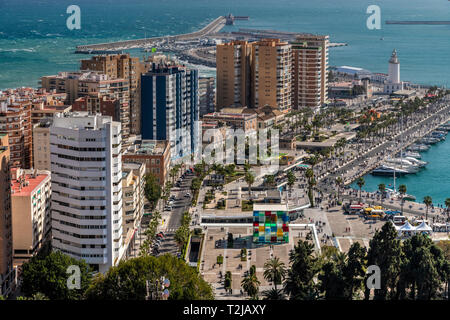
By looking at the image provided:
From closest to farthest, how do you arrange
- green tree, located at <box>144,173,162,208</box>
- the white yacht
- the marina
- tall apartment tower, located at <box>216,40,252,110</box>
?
green tree, located at <box>144,173,162,208</box> < the marina < the white yacht < tall apartment tower, located at <box>216,40,252,110</box>

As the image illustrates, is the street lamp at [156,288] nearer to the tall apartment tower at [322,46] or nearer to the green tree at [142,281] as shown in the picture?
the green tree at [142,281]

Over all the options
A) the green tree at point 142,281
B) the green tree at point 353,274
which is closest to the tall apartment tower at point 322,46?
the green tree at point 353,274

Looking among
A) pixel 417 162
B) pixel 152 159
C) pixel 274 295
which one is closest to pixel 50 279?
pixel 274 295

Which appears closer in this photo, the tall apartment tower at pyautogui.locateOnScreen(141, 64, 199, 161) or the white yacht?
the tall apartment tower at pyautogui.locateOnScreen(141, 64, 199, 161)

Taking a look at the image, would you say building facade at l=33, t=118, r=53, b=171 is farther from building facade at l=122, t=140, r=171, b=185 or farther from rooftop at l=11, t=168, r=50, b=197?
rooftop at l=11, t=168, r=50, b=197

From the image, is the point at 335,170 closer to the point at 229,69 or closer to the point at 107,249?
the point at 229,69

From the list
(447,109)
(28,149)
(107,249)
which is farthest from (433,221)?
(447,109)

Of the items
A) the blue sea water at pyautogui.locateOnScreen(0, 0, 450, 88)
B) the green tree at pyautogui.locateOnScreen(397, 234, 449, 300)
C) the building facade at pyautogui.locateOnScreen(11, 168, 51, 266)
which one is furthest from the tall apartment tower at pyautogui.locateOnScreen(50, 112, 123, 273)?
the blue sea water at pyautogui.locateOnScreen(0, 0, 450, 88)
